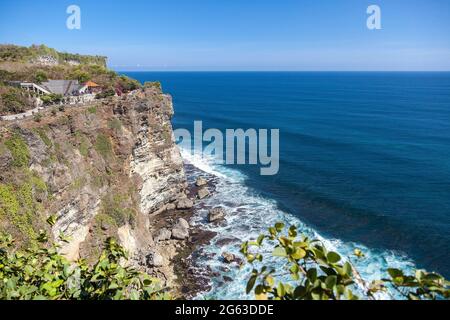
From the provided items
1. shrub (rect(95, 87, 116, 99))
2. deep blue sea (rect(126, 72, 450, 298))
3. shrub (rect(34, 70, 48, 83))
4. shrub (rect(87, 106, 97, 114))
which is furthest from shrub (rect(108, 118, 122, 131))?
deep blue sea (rect(126, 72, 450, 298))

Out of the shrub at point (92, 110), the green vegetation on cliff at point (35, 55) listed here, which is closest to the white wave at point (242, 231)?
the shrub at point (92, 110)

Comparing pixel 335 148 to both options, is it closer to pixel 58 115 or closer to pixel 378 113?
pixel 378 113

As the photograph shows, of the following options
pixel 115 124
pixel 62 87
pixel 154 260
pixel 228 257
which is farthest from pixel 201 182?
pixel 62 87

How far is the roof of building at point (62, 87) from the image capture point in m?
43.5

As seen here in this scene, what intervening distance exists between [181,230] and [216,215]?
5324 millimetres

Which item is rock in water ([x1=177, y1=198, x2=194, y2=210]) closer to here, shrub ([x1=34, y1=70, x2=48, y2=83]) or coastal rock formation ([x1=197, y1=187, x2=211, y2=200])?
coastal rock formation ([x1=197, y1=187, x2=211, y2=200])

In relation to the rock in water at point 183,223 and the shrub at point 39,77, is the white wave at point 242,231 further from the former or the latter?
the shrub at point 39,77

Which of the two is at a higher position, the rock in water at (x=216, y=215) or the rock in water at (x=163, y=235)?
the rock in water at (x=216, y=215)

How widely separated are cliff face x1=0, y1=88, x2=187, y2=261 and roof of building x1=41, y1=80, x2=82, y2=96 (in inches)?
358

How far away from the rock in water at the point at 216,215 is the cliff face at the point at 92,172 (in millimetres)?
6498

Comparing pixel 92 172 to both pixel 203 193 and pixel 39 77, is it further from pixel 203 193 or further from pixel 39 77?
pixel 39 77

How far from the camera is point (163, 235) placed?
38.0 metres

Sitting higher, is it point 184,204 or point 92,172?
point 92,172
